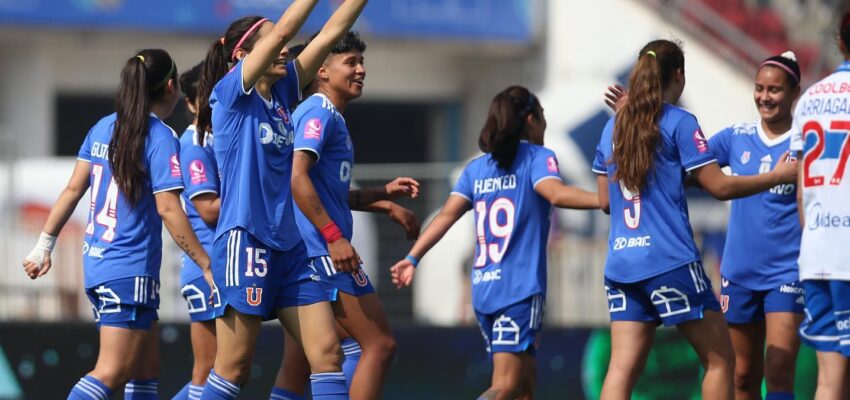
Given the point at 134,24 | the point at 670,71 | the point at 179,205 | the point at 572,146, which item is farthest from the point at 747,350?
the point at 134,24

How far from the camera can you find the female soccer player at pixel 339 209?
7609 millimetres

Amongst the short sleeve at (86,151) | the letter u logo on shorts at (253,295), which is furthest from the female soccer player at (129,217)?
the letter u logo on shorts at (253,295)

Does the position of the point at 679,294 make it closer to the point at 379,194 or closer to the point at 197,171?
the point at 379,194

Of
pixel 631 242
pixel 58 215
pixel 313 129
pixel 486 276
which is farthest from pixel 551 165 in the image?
pixel 58 215

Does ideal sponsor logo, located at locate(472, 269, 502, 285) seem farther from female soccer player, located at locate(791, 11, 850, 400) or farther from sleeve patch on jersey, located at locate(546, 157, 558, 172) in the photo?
female soccer player, located at locate(791, 11, 850, 400)

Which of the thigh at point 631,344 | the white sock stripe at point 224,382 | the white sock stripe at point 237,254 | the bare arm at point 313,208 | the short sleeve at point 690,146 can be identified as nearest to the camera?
the white sock stripe at point 237,254

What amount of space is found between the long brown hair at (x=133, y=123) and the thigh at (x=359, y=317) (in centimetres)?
121

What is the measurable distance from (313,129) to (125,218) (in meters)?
1.09

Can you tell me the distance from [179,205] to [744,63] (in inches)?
572

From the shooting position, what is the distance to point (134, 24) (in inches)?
851

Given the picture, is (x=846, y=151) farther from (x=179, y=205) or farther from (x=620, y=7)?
(x=620, y=7)

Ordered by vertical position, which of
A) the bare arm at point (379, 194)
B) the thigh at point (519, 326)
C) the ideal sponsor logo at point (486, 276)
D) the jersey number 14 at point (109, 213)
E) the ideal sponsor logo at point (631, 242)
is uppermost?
the bare arm at point (379, 194)

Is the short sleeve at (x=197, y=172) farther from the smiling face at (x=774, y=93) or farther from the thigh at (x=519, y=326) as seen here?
the smiling face at (x=774, y=93)

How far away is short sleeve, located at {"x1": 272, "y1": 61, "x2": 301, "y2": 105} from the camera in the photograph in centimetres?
698
